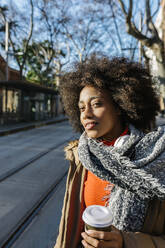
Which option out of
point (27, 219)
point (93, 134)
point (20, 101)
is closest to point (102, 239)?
point (93, 134)

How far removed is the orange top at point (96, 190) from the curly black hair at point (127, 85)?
17cm

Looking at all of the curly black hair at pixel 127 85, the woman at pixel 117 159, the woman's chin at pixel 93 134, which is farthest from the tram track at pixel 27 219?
the curly black hair at pixel 127 85

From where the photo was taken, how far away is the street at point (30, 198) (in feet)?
9.03

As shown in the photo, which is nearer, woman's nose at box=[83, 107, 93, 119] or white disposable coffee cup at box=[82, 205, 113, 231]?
white disposable coffee cup at box=[82, 205, 113, 231]

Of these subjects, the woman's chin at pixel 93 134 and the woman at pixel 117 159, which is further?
the woman's chin at pixel 93 134

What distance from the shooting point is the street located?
9.03ft

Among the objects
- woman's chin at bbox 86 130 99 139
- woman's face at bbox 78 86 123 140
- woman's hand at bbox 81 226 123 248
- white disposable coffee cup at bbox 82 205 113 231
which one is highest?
woman's face at bbox 78 86 123 140

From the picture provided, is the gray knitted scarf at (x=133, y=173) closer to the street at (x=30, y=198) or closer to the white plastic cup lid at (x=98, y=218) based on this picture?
the white plastic cup lid at (x=98, y=218)

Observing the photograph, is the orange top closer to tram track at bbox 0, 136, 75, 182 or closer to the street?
the street

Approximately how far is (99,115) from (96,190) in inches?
16.7

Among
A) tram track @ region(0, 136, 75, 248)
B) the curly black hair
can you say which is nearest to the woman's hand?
the curly black hair

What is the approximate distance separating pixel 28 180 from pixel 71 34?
1778 centimetres

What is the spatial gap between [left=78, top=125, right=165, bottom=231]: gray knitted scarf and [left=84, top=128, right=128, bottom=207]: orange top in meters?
0.09

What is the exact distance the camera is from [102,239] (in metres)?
0.89
